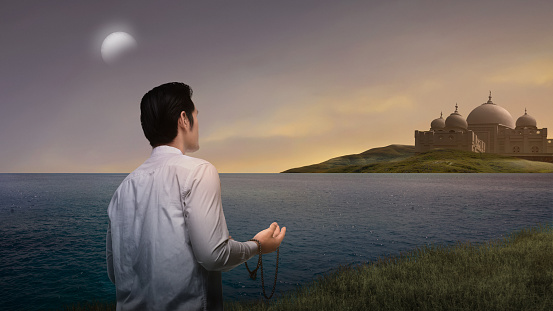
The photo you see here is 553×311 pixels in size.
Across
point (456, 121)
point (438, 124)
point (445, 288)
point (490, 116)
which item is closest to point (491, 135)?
point (490, 116)

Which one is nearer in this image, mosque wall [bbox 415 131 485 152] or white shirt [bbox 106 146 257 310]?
white shirt [bbox 106 146 257 310]

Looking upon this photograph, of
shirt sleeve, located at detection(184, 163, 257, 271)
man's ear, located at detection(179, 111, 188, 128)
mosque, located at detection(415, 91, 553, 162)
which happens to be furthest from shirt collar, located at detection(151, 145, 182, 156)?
mosque, located at detection(415, 91, 553, 162)

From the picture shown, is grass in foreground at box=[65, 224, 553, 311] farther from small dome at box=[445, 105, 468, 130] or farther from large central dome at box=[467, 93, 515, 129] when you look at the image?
large central dome at box=[467, 93, 515, 129]

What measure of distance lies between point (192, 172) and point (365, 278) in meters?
11.8

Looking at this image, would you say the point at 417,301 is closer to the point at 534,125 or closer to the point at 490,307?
the point at 490,307

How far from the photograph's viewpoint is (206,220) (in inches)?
81.3

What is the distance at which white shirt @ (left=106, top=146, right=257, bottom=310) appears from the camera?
2090 millimetres

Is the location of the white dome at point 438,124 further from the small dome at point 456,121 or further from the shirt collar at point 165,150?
the shirt collar at point 165,150

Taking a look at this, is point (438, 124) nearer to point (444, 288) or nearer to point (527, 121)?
point (527, 121)

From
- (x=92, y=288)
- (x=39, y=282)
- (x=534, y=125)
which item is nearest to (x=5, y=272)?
(x=39, y=282)

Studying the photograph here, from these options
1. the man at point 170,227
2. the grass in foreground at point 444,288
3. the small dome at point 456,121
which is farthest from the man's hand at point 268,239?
the small dome at point 456,121

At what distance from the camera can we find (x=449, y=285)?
10711mm

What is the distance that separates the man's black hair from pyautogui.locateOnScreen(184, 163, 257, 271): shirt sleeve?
1.77 feet

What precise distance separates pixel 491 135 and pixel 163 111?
194 meters
